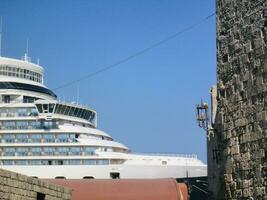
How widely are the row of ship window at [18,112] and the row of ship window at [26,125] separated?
624mm

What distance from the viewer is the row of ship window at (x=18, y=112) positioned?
3781 cm

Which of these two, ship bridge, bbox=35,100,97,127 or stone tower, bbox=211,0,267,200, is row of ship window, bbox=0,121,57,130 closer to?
ship bridge, bbox=35,100,97,127

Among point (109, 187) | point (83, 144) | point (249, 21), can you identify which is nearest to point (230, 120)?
point (249, 21)

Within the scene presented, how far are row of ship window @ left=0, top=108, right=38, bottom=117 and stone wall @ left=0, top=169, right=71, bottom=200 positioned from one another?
27802 mm

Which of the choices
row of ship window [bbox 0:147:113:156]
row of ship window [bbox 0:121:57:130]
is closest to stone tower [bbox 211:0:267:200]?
row of ship window [bbox 0:147:113:156]

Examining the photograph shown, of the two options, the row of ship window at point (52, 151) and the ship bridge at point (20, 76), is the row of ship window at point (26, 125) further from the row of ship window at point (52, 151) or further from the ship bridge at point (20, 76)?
the ship bridge at point (20, 76)

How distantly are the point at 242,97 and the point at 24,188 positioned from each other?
14.2ft

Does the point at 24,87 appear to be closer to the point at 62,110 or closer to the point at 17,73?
the point at 17,73

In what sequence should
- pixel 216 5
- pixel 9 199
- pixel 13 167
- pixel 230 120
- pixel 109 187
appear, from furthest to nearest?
pixel 13 167
pixel 109 187
pixel 216 5
pixel 230 120
pixel 9 199

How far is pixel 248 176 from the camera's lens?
889 centimetres

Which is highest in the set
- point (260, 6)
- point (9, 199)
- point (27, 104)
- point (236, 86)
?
point (27, 104)

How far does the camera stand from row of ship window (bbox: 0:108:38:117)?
37.8 m

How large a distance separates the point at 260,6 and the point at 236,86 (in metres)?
1.55

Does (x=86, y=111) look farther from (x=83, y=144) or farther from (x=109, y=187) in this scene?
(x=109, y=187)
